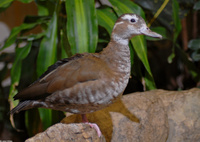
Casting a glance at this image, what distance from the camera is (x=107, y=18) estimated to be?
4.02ft

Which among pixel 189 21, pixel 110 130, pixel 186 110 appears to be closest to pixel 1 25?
pixel 110 130

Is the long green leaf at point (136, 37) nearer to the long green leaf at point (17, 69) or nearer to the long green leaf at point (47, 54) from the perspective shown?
the long green leaf at point (47, 54)

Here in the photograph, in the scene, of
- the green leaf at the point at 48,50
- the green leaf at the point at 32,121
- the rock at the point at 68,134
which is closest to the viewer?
the rock at the point at 68,134

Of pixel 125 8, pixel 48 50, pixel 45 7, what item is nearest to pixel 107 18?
pixel 125 8

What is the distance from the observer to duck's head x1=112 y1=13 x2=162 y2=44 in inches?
35.0

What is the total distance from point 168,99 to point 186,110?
95mm

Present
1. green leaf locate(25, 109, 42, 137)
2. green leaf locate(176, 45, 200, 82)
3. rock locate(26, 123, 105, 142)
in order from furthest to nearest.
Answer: green leaf locate(176, 45, 200, 82) < green leaf locate(25, 109, 42, 137) < rock locate(26, 123, 105, 142)

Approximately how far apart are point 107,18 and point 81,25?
0.50 ft

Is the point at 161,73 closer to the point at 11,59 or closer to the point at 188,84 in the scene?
the point at 188,84

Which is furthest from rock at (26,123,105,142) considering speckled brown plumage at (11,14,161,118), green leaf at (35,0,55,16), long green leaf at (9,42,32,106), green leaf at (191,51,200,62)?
green leaf at (191,51,200,62)

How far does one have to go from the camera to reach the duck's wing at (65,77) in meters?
0.87

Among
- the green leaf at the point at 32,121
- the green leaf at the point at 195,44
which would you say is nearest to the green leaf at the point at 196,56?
the green leaf at the point at 195,44

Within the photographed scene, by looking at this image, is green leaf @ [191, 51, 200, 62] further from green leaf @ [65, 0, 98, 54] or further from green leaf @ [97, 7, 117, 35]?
green leaf @ [65, 0, 98, 54]

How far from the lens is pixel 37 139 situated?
2.66ft
